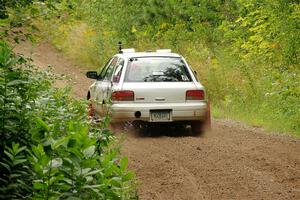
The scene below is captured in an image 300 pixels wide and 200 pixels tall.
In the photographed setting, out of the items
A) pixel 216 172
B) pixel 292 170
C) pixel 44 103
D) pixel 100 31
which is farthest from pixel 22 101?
pixel 100 31

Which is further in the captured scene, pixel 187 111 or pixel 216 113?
pixel 216 113

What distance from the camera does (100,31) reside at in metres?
30.0

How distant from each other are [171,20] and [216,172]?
58.1ft

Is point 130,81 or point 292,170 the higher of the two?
point 130,81

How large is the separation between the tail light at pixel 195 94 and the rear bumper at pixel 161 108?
0.36ft

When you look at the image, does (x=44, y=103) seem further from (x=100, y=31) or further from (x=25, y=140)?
(x=100, y=31)

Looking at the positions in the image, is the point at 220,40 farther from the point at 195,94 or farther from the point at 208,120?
the point at 195,94

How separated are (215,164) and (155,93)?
2.85 m

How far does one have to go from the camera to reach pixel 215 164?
404 inches

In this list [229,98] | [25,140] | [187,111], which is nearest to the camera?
[25,140]

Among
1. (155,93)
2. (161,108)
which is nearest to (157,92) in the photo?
(155,93)

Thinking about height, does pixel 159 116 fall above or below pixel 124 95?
below

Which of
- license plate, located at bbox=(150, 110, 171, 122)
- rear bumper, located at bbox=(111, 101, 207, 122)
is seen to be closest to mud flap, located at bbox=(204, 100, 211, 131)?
rear bumper, located at bbox=(111, 101, 207, 122)

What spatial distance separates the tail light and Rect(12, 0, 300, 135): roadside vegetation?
7.72 ft
